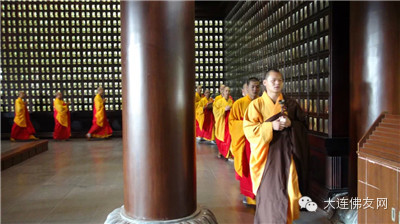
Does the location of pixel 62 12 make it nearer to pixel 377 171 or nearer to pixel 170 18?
pixel 170 18

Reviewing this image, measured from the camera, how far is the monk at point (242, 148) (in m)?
4.20

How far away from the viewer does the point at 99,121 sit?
11562 mm

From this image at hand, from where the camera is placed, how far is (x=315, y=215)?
4008 millimetres

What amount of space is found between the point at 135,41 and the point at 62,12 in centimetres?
1113

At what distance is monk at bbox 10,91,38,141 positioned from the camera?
10961 millimetres

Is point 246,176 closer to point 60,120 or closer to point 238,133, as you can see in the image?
point 238,133

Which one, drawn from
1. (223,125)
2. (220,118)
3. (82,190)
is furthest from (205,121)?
(82,190)

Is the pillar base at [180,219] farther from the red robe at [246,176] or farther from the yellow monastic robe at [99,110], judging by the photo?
the yellow monastic robe at [99,110]

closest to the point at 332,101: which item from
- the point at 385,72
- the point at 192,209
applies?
the point at 385,72

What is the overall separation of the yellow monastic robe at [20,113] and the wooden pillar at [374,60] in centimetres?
1003

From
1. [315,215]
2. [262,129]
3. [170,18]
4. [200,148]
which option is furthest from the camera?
[200,148]

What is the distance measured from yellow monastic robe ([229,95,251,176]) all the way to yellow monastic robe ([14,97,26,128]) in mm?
8352

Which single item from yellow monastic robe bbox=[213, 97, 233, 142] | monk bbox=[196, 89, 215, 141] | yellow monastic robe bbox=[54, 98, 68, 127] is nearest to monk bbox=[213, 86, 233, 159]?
yellow monastic robe bbox=[213, 97, 233, 142]

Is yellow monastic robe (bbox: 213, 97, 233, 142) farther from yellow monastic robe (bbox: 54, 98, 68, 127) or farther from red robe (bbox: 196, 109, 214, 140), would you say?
yellow monastic robe (bbox: 54, 98, 68, 127)
